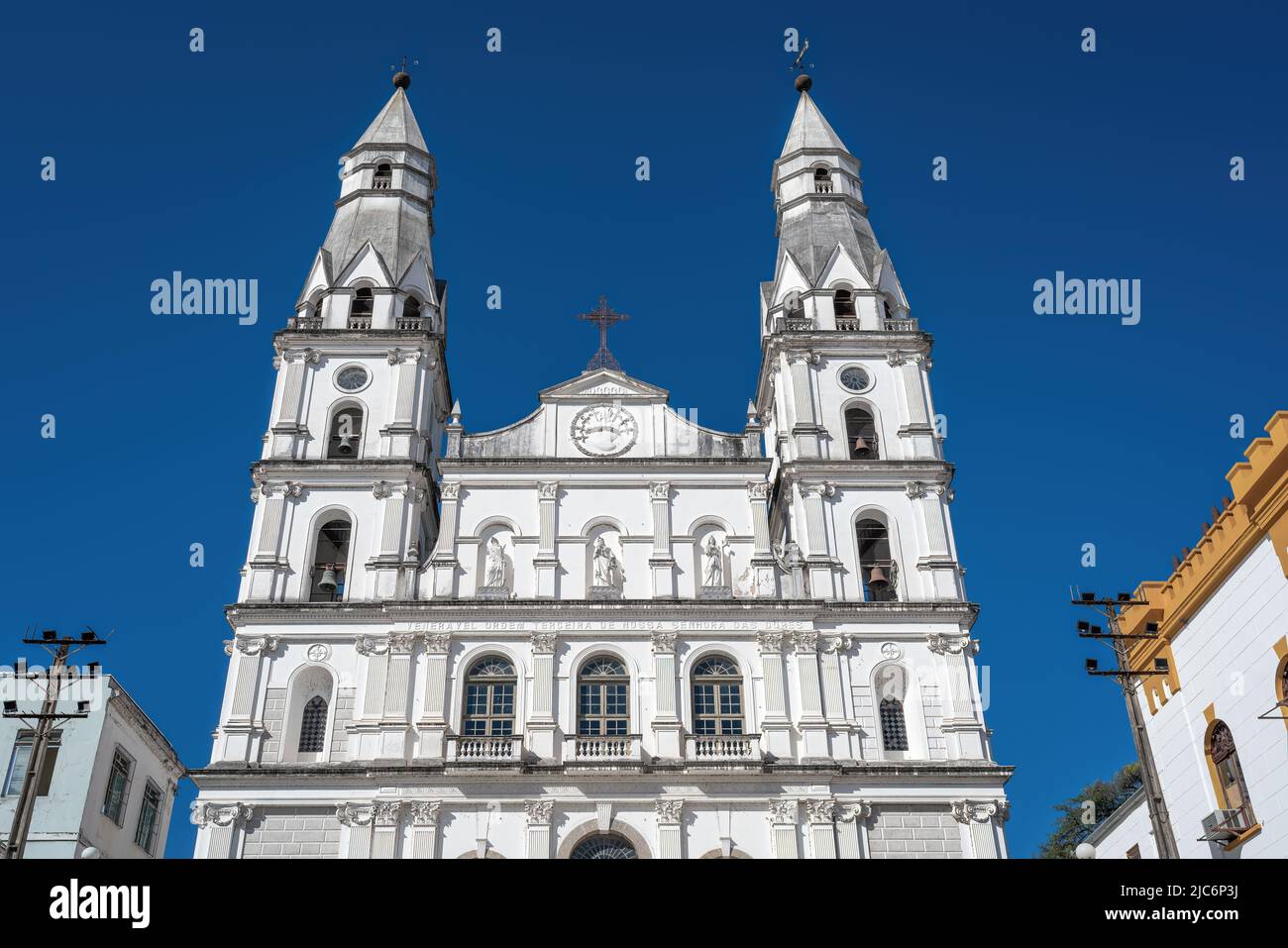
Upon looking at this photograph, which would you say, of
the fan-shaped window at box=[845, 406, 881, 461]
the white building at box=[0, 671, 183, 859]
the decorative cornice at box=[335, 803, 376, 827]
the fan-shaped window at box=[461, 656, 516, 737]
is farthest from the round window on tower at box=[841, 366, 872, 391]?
the white building at box=[0, 671, 183, 859]

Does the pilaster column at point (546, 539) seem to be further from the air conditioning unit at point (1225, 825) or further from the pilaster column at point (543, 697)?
the air conditioning unit at point (1225, 825)

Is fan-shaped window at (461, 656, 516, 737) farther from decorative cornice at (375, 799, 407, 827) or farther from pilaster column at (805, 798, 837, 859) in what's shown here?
pilaster column at (805, 798, 837, 859)

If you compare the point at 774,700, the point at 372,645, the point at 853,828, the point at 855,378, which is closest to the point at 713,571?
the point at 774,700

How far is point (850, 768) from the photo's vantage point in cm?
3319

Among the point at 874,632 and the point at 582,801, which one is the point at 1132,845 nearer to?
the point at 874,632

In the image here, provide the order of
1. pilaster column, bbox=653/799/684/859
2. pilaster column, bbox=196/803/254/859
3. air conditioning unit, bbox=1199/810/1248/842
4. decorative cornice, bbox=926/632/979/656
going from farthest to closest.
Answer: decorative cornice, bbox=926/632/979/656
pilaster column, bbox=196/803/254/859
pilaster column, bbox=653/799/684/859
air conditioning unit, bbox=1199/810/1248/842

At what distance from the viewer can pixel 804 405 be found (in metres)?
40.4

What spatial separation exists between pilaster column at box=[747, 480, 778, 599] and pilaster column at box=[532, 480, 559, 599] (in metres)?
5.99

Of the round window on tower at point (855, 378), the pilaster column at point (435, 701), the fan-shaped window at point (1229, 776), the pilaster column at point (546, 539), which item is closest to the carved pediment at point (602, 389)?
the pilaster column at point (546, 539)

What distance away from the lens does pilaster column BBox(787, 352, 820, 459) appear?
39.4 metres

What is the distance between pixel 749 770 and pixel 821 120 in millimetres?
28984

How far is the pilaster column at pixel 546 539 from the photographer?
36.0 meters

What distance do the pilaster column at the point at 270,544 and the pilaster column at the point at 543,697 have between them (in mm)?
8183
